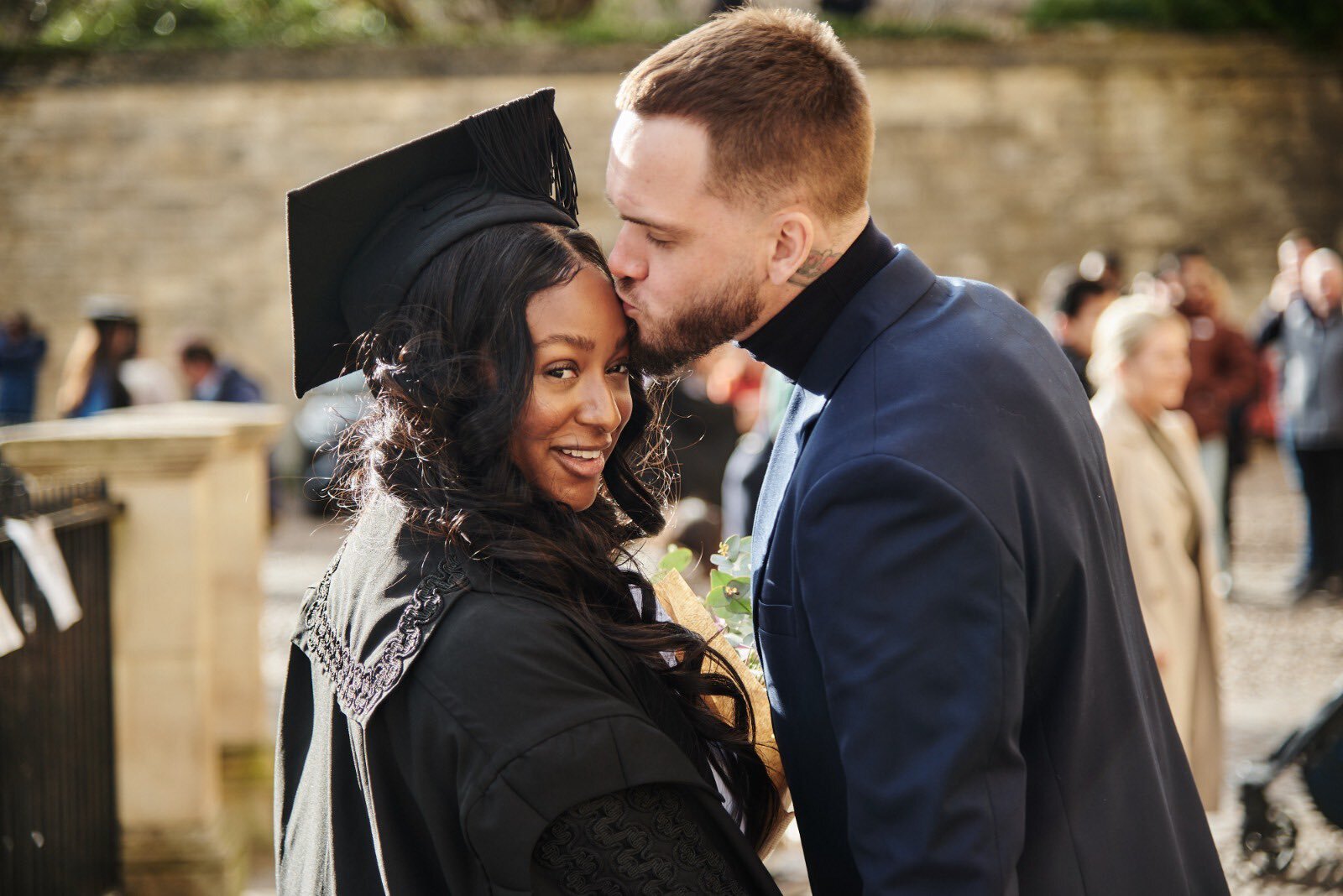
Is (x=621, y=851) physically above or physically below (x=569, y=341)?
below

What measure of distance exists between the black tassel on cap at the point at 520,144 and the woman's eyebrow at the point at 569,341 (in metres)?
0.25

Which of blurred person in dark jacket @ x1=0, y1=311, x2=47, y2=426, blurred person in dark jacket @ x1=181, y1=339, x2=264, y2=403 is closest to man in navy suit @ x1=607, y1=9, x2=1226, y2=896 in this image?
blurred person in dark jacket @ x1=181, y1=339, x2=264, y2=403

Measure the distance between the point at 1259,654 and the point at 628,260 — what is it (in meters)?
6.76

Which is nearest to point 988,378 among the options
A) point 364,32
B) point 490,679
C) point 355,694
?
point 490,679

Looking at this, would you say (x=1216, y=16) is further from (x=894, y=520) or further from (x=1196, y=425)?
(x=894, y=520)

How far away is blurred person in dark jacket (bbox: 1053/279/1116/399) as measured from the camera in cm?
652

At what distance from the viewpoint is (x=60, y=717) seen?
13.4ft

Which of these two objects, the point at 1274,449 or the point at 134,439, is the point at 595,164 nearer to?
the point at 1274,449

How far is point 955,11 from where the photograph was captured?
2073 centimetres

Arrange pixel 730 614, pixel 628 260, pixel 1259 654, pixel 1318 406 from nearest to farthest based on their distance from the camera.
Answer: pixel 628 260 < pixel 730 614 < pixel 1259 654 < pixel 1318 406

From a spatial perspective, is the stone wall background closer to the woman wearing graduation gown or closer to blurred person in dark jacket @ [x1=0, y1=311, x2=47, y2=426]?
blurred person in dark jacket @ [x1=0, y1=311, x2=47, y2=426]

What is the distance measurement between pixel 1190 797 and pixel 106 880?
371 centimetres

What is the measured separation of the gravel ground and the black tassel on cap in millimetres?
806

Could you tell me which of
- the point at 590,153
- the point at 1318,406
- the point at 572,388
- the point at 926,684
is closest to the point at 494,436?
the point at 572,388
